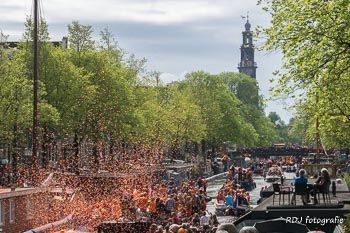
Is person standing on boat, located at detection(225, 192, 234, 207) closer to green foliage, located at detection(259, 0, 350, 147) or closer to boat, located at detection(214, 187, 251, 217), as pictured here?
boat, located at detection(214, 187, 251, 217)

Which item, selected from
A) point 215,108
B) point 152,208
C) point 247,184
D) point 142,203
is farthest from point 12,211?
point 215,108

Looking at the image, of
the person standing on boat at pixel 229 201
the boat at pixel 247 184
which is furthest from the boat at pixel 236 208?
the boat at pixel 247 184

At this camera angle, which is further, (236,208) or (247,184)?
(247,184)

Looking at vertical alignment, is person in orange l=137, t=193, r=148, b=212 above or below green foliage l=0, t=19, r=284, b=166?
below

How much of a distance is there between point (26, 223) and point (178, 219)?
256 inches

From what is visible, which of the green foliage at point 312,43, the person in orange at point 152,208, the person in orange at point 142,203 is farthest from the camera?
the person in orange at point 142,203

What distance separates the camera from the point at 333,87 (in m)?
24.6

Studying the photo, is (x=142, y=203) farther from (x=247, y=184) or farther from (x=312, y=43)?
(x=247, y=184)

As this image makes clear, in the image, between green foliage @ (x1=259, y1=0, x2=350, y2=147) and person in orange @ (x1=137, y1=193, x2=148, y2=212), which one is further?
person in orange @ (x1=137, y1=193, x2=148, y2=212)

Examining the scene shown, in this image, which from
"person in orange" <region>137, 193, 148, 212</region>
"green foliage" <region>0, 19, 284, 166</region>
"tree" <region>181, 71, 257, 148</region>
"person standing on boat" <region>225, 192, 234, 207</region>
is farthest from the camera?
"tree" <region>181, 71, 257, 148</region>

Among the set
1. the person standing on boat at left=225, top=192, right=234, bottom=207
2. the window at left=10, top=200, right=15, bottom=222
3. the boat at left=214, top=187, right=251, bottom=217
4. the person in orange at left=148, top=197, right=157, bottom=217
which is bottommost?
the boat at left=214, top=187, right=251, bottom=217

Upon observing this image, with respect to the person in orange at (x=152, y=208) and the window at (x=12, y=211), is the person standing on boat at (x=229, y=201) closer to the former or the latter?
the person in orange at (x=152, y=208)

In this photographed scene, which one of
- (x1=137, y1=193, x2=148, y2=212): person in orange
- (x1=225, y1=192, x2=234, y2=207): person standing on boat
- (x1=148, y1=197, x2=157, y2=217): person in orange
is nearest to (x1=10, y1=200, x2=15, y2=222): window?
(x1=148, y1=197, x2=157, y2=217): person in orange

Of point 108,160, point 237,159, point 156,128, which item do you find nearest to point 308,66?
point 108,160
